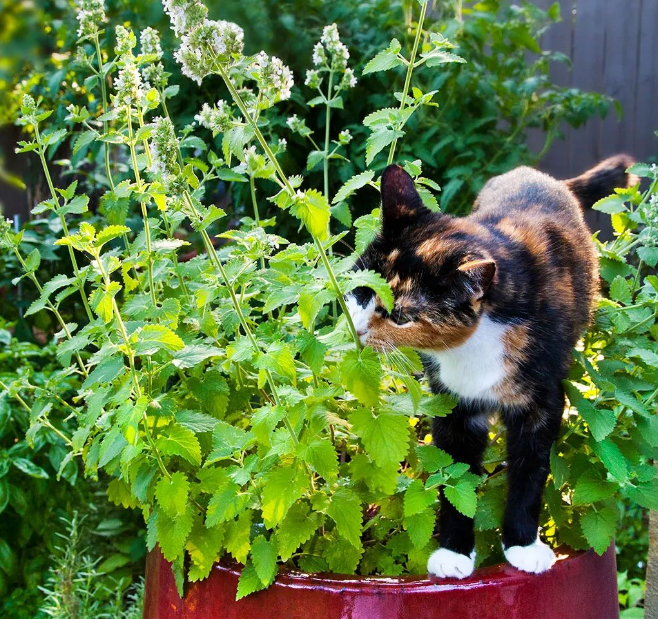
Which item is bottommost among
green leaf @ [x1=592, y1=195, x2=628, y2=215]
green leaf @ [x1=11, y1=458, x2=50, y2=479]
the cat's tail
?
green leaf @ [x1=11, y1=458, x2=50, y2=479]

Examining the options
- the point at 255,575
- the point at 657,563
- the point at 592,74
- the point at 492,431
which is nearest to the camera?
the point at 255,575

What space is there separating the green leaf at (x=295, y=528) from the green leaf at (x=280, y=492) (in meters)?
0.04

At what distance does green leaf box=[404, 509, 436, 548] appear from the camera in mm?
1144

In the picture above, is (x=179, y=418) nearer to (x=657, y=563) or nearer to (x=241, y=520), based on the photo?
(x=241, y=520)

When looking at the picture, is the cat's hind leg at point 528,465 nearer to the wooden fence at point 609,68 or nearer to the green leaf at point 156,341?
the green leaf at point 156,341

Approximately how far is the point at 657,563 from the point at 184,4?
1438 mm

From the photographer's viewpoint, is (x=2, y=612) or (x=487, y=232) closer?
(x=487, y=232)

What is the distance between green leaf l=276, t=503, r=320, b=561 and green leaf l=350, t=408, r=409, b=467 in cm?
18

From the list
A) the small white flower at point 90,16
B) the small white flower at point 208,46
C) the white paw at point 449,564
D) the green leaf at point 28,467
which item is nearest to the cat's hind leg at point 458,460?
the white paw at point 449,564

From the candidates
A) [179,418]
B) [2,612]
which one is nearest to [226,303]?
[179,418]

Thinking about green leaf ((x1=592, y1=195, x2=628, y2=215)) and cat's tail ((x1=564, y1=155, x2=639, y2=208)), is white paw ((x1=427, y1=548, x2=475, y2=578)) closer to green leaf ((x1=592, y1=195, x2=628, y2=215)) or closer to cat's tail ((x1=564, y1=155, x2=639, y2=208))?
green leaf ((x1=592, y1=195, x2=628, y2=215))

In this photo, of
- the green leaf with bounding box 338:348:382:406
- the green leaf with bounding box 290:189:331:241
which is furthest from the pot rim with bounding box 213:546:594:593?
the green leaf with bounding box 290:189:331:241

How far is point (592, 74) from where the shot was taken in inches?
164

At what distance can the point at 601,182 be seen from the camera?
2.01 m
